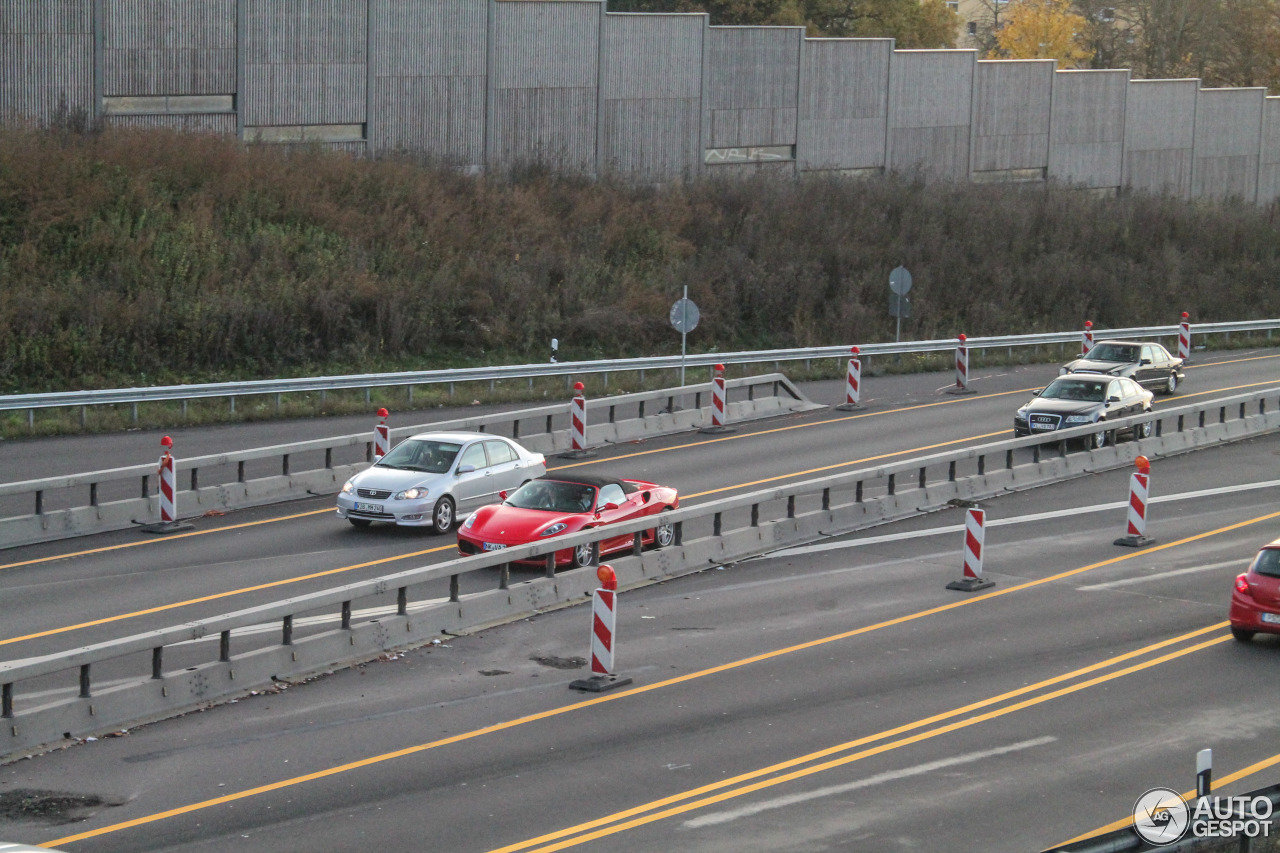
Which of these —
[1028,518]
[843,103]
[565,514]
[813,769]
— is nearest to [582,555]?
[565,514]

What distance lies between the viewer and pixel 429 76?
46.2 metres

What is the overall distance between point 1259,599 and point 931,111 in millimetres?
44349

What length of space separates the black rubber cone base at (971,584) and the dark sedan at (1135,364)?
16.8 meters

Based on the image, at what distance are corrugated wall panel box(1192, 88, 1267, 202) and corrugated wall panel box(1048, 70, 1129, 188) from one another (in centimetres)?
536

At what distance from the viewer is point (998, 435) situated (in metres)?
30.3

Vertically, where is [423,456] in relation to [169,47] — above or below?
below

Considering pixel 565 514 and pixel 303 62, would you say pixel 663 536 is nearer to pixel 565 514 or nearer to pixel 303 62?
pixel 565 514

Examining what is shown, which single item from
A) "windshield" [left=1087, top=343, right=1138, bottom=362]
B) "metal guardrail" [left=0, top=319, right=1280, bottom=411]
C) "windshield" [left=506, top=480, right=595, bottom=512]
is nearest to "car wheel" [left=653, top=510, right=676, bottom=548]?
"windshield" [left=506, top=480, right=595, bottom=512]

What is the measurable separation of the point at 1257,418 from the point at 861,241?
73.8 feet

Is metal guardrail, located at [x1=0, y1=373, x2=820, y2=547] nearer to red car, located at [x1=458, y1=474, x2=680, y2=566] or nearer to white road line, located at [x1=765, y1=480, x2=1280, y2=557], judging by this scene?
red car, located at [x1=458, y1=474, x2=680, y2=566]

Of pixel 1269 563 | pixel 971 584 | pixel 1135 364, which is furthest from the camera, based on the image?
pixel 1135 364

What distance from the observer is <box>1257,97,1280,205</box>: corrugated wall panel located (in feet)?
230
